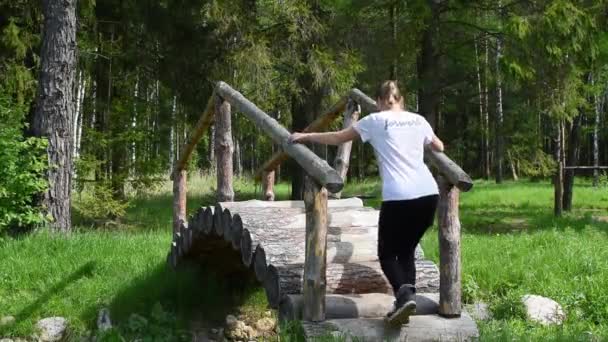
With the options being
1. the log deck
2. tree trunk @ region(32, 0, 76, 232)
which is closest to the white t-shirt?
the log deck

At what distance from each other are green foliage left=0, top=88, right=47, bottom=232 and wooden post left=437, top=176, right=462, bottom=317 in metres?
6.38

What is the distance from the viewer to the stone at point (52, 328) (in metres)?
7.34

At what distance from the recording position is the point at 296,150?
5406mm

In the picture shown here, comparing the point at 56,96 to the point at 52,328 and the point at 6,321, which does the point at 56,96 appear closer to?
the point at 6,321

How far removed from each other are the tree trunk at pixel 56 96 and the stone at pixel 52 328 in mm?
3651

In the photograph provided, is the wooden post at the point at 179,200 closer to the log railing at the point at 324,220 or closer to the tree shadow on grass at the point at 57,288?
the tree shadow on grass at the point at 57,288

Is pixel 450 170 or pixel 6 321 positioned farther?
pixel 6 321

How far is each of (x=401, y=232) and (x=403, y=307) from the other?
54cm

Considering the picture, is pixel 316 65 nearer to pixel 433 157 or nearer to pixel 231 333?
pixel 231 333

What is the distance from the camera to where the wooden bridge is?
16.3 feet

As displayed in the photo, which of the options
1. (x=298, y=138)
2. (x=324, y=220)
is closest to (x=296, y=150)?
(x=298, y=138)

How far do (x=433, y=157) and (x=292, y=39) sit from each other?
1075cm

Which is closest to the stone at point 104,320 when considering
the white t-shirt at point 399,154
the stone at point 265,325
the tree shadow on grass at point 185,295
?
the tree shadow on grass at point 185,295

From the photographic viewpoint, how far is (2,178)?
31.9 feet
